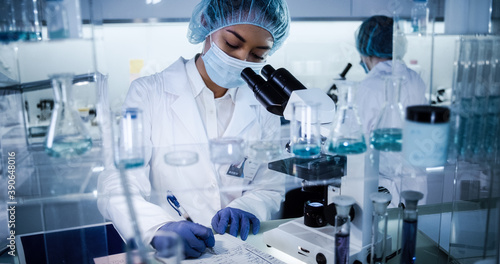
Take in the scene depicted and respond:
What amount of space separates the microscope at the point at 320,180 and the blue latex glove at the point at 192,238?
0.28 m

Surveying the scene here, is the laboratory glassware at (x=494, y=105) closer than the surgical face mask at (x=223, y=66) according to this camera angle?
Yes

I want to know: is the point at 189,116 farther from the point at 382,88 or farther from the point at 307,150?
the point at 382,88

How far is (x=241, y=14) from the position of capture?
2006 mm

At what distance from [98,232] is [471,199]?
1350 mm

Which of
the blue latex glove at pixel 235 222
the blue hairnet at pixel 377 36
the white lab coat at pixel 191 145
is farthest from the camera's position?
the blue hairnet at pixel 377 36

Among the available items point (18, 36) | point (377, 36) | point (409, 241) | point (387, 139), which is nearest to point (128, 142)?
point (18, 36)

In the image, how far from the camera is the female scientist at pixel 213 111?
2.02m

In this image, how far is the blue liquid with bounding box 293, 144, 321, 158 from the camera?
1436 millimetres

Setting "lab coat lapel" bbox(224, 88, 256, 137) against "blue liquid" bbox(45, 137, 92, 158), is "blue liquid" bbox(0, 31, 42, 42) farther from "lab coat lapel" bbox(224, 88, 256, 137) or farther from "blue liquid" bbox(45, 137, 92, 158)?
"lab coat lapel" bbox(224, 88, 256, 137)

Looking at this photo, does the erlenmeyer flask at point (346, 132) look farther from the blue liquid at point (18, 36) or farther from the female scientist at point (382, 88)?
the blue liquid at point (18, 36)

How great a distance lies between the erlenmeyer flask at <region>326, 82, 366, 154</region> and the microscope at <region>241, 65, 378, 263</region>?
0.04 meters

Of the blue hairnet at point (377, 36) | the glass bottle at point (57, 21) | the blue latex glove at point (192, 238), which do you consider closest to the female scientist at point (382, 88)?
the blue hairnet at point (377, 36)

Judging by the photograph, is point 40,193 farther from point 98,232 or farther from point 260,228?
point 260,228

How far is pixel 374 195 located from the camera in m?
1.33
